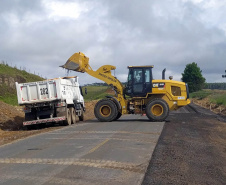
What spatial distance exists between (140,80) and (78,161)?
12.2 meters

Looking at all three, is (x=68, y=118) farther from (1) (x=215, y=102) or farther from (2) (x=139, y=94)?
(1) (x=215, y=102)

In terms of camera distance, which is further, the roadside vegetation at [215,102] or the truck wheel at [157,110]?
the roadside vegetation at [215,102]

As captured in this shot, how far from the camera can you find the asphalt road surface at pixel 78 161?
6.80 metres

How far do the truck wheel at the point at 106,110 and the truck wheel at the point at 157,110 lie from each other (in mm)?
2014

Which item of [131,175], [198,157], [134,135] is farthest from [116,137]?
[131,175]

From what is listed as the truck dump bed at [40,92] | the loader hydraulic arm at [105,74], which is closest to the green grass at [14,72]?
the loader hydraulic arm at [105,74]

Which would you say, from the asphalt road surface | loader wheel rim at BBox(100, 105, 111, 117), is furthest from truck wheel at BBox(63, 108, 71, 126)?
the asphalt road surface

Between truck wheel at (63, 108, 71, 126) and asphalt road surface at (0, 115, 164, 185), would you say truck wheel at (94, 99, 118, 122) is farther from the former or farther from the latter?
asphalt road surface at (0, 115, 164, 185)

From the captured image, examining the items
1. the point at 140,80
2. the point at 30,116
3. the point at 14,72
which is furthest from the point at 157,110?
the point at 14,72

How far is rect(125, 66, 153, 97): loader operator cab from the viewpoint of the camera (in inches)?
786

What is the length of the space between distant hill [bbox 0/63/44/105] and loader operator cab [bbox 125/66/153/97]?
19.5 metres

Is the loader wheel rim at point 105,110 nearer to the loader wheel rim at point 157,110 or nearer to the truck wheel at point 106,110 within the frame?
the truck wheel at point 106,110

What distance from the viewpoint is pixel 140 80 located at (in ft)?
65.7

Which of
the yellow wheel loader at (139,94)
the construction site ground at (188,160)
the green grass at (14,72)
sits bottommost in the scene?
the construction site ground at (188,160)
